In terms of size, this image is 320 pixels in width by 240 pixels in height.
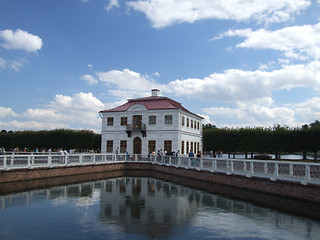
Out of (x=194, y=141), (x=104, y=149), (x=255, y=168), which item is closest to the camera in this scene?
(x=255, y=168)

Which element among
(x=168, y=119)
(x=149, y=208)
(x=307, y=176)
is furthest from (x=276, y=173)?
(x=168, y=119)

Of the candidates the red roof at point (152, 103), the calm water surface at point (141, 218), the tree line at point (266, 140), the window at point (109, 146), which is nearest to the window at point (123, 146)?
the window at point (109, 146)

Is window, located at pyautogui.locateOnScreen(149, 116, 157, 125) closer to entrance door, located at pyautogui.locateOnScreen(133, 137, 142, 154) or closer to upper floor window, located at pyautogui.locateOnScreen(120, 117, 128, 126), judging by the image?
entrance door, located at pyautogui.locateOnScreen(133, 137, 142, 154)

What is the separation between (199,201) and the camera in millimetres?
15922

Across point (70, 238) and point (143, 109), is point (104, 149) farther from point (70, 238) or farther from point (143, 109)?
point (70, 238)

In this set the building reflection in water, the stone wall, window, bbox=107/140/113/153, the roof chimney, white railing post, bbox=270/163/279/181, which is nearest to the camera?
the building reflection in water

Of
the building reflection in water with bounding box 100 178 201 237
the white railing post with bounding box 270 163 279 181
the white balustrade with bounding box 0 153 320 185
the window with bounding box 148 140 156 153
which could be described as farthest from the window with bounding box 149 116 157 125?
the white railing post with bounding box 270 163 279 181

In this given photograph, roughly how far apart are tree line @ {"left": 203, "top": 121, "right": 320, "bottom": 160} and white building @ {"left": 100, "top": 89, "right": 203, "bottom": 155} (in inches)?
351

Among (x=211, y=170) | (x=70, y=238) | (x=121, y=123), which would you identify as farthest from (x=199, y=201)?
(x=121, y=123)

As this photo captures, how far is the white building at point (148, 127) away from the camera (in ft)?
122

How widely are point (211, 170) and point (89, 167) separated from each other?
1304cm

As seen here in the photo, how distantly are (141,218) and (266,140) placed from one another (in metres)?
37.1

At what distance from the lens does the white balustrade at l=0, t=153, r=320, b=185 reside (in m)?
14.4

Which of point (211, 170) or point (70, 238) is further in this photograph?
point (211, 170)
